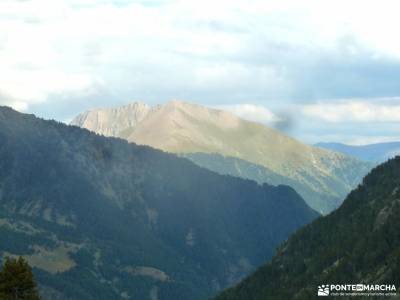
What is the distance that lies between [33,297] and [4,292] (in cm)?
352

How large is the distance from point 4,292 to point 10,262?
144 inches

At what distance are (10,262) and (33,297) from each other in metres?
5.10

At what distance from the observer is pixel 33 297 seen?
105m

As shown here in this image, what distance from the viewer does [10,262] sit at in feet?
345

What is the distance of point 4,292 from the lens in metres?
104
